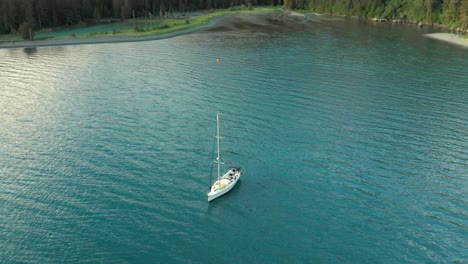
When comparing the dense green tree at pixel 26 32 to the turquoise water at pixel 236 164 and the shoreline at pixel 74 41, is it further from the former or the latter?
the turquoise water at pixel 236 164

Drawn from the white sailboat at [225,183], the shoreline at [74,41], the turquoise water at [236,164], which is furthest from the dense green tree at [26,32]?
the white sailboat at [225,183]

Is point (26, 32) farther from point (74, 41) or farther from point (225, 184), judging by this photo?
point (225, 184)

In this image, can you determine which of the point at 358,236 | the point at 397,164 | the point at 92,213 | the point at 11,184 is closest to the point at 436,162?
the point at 397,164

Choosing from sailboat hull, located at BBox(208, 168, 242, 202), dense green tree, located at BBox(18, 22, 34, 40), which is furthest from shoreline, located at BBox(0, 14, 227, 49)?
sailboat hull, located at BBox(208, 168, 242, 202)

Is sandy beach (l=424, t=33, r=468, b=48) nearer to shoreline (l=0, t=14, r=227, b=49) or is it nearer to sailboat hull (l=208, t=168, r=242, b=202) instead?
shoreline (l=0, t=14, r=227, b=49)

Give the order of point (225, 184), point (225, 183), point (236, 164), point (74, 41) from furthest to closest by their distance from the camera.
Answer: point (74, 41), point (236, 164), point (225, 183), point (225, 184)

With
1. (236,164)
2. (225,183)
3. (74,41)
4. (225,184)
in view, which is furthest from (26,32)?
(225,184)
